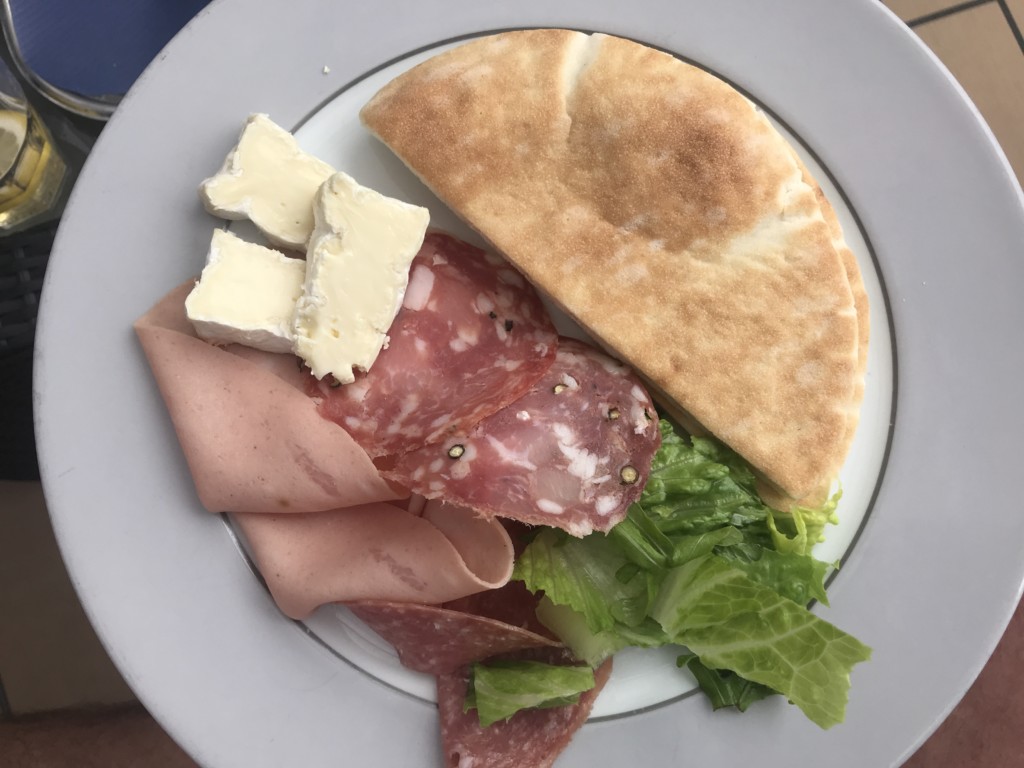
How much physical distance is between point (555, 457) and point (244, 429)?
0.68m

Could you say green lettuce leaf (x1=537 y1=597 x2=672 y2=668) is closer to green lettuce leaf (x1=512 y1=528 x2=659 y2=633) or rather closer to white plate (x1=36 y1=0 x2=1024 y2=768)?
green lettuce leaf (x1=512 y1=528 x2=659 y2=633)

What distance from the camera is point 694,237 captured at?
1615 mm

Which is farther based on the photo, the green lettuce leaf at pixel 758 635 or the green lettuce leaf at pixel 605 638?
the green lettuce leaf at pixel 605 638

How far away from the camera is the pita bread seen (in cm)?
160

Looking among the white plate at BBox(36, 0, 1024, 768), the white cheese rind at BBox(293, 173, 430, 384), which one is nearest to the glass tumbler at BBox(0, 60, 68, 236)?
the white plate at BBox(36, 0, 1024, 768)

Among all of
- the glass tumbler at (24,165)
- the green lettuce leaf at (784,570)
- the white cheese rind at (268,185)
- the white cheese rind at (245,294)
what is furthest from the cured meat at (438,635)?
the glass tumbler at (24,165)

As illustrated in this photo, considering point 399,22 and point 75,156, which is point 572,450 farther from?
point 75,156

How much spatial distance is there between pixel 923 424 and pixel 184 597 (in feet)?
5.62

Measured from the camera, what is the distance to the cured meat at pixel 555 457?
1.61 m

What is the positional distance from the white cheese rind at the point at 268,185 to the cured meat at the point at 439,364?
0.89 feet

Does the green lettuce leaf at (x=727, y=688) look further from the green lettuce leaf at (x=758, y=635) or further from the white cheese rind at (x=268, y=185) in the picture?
the white cheese rind at (x=268, y=185)

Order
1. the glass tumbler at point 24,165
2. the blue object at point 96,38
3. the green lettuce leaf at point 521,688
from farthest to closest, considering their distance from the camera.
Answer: the blue object at point 96,38
the glass tumbler at point 24,165
the green lettuce leaf at point 521,688

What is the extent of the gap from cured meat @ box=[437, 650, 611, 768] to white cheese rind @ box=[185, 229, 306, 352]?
876mm

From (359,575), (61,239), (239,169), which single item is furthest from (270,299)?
(359,575)
